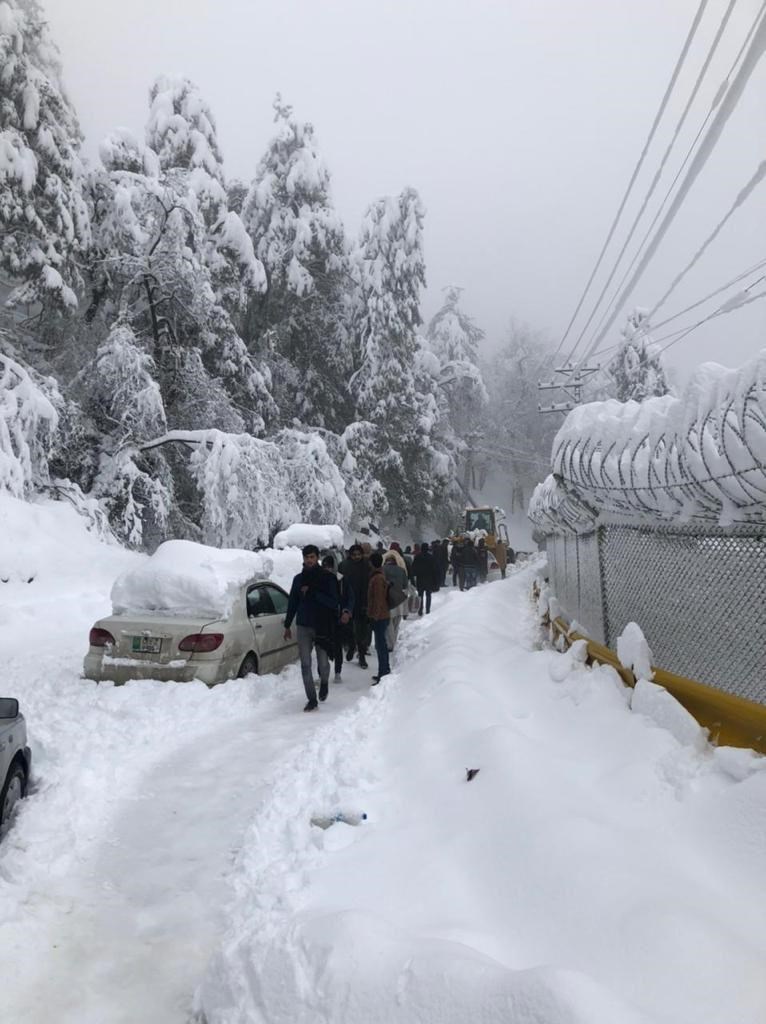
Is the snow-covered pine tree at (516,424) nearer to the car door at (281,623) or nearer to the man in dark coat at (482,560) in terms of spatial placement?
the man in dark coat at (482,560)

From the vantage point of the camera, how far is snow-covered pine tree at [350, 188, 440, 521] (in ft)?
107

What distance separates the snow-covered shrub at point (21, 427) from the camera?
1460 centimetres

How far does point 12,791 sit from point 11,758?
0.29 meters

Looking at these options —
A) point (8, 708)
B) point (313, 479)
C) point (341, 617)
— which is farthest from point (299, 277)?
point (8, 708)

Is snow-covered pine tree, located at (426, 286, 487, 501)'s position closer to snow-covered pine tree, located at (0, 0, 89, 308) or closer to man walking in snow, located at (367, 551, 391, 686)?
snow-covered pine tree, located at (0, 0, 89, 308)

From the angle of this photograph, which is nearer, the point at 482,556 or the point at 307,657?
the point at 307,657

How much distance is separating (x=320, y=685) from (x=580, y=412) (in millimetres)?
4614

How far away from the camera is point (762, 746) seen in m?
3.47

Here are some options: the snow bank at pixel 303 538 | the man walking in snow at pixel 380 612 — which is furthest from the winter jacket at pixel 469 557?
the man walking in snow at pixel 380 612

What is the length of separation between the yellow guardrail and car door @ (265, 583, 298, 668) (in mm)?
5373

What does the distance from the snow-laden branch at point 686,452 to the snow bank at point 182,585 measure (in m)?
4.46

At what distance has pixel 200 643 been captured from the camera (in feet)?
25.0

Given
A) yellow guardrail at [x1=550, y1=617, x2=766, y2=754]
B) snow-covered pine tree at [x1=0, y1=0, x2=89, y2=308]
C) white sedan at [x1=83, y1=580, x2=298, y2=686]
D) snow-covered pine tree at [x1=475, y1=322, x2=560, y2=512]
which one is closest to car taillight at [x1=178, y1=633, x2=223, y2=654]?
white sedan at [x1=83, y1=580, x2=298, y2=686]

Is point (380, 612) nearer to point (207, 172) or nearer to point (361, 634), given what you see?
point (361, 634)
